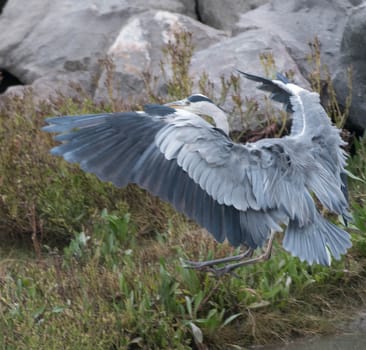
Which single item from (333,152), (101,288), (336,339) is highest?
(333,152)

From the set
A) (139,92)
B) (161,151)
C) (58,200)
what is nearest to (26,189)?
(58,200)

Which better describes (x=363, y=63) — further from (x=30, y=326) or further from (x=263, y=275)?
(x=30, y=326)

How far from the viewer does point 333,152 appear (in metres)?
5.51

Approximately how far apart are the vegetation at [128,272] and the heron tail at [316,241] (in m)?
0.53

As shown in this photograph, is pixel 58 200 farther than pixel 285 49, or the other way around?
pixel 285 49

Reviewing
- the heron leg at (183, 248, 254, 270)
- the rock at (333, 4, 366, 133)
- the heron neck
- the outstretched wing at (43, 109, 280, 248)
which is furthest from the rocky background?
the outstretched wing at (43, 109, 280, 248)

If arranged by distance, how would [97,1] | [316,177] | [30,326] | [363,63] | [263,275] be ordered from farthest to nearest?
[97,1]
[363,63]
[263,275]
[316,177]
[30,326]

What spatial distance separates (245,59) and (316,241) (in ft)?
10.1

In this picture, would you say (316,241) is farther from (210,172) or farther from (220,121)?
(220,121)

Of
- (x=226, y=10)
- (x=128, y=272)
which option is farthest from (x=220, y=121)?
(x=226, y=10)

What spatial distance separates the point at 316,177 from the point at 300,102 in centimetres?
67

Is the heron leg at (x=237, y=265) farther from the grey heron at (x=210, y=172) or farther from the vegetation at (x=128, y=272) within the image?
the grey heron at (x=210, y=172)

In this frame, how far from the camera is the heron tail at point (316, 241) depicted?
16.4 ft

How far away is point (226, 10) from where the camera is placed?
9844 millimetres
